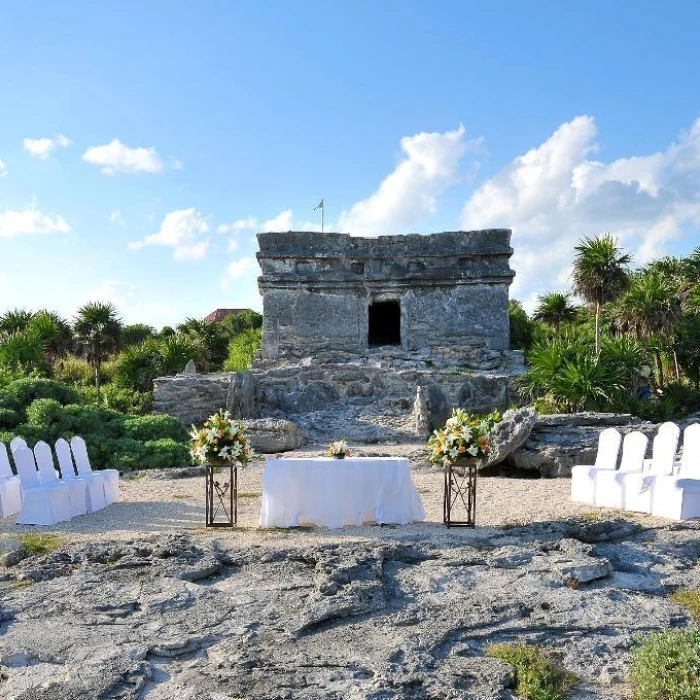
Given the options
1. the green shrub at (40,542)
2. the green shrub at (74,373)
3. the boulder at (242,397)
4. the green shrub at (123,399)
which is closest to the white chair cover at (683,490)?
the green shrub at (40,542)

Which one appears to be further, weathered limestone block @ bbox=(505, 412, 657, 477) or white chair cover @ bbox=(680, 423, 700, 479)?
weathered limestone block @ bbox=(505, 412, 657, 477)

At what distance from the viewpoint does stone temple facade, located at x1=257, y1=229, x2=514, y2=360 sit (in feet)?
78.5

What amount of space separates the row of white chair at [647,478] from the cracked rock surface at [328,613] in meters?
1.59

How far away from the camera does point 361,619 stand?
18.4 feet

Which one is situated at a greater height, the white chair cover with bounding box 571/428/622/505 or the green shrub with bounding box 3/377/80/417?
the green shrub with bounding box 3/377/80/417

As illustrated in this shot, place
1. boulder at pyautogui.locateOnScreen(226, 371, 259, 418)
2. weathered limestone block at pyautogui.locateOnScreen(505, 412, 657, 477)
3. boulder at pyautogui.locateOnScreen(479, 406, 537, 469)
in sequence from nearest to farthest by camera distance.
A: boulder at pyautogui.locateOnScreen(479, 406, 537, 469)
weathered limestone block at pyautogui.locateOnScreen(505, 412, 657, 477)
boulder at pyautogui.locateOnScreen(226, 371, 259, 418)

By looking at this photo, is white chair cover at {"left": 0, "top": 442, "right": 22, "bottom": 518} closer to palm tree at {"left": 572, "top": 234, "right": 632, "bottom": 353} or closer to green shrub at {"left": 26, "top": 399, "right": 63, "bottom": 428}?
green shrub at {"left": 26, "top": 399, "right": 63, "bottom": 428}

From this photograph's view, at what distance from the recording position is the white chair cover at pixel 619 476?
987 centimetres

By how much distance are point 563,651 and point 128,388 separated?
22596 millimetres

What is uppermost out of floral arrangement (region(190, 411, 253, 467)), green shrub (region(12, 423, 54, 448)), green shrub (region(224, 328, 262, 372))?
green shrub (region(224, 328, 262, 372))

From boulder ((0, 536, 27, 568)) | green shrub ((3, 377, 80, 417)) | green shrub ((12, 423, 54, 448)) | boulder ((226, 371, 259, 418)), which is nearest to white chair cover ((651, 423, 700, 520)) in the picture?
boulder ((0, 536, 27, 568))

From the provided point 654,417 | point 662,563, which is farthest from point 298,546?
point 654,417

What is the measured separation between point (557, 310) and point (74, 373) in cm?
1785

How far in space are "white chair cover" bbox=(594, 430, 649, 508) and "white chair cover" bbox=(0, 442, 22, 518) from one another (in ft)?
24.0
